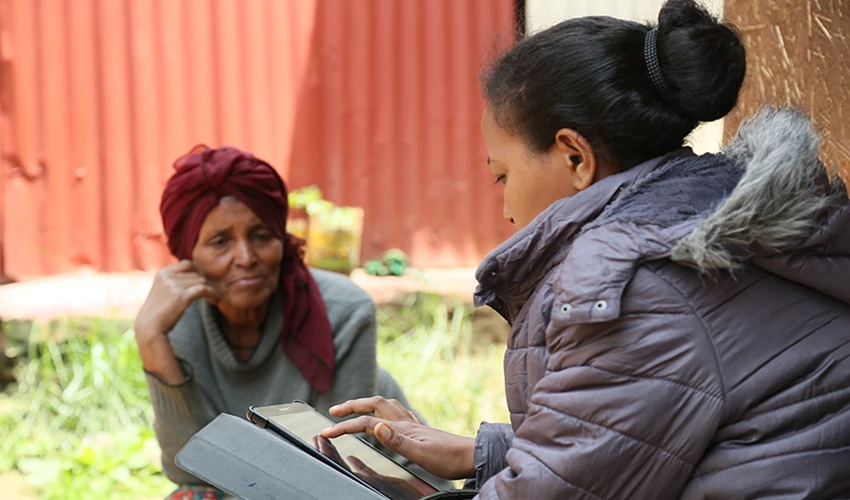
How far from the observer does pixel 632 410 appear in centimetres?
147

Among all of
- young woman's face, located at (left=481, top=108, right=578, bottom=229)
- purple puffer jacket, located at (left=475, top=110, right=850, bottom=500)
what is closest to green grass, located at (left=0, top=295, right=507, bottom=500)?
young woman's face, located at (left=481, top=108, right=578, bottom=229)

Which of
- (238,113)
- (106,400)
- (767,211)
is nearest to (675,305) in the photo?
(767,211)

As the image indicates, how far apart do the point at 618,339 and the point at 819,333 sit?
1.13 feet

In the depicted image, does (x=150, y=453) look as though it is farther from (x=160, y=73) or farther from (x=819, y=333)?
(x=819, y=333)

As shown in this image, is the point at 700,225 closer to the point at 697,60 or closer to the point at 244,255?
the point at 697,60

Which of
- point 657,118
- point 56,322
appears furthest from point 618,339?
point 56,322

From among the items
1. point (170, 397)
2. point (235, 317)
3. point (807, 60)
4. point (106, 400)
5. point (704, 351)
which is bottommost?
point (106, 400)

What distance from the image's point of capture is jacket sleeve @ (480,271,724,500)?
1.47 m

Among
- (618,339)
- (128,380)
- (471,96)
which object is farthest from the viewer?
(471,96)

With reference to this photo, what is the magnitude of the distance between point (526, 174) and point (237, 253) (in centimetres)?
156

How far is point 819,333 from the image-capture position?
1590 mm

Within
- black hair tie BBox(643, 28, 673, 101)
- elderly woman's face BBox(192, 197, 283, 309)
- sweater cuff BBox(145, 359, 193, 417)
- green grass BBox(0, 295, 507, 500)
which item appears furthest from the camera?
green grass BBox(0, 295, 507, 500)

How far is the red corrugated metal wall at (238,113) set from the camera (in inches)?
229

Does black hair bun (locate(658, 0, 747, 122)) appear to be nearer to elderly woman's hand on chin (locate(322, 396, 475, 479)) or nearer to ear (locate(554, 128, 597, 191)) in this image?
ear (locate(554, 128, 597, 191))
